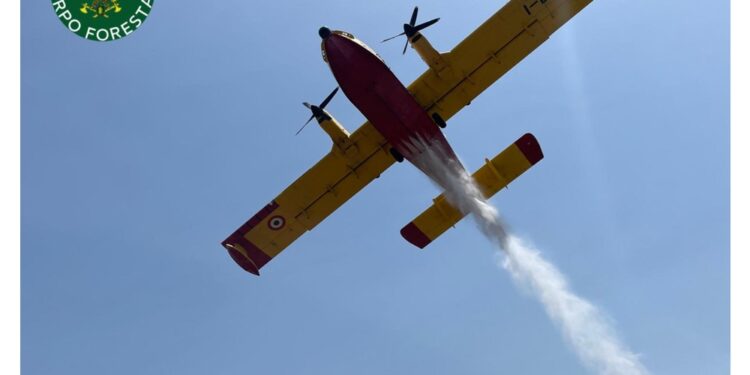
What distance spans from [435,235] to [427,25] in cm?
767

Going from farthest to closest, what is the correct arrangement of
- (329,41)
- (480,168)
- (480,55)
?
1. (480,168)
2. (480,55)
3. (329,41)

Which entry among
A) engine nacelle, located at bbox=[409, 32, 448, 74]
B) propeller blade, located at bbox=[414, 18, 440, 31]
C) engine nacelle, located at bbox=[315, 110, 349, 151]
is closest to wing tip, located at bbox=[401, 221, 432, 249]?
engine nacelle, located at bbox=[315, 110, 349, 151]

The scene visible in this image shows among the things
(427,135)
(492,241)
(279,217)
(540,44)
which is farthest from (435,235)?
(540,44)

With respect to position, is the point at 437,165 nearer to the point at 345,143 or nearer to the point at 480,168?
the point at 480,168

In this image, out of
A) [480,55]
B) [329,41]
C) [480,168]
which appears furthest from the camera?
[480,168]

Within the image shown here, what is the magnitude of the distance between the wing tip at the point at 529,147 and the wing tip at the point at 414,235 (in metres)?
4.72

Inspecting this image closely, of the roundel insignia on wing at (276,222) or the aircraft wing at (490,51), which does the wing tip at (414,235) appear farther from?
the roundel insignia on wing at (276,222)

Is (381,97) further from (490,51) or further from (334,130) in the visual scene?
(490,51)

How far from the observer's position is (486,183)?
27.0m

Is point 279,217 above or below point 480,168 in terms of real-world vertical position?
below

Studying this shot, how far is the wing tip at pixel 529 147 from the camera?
26.4m

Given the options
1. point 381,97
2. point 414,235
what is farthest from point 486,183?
point 381,97

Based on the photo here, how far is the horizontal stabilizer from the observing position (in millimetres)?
26516

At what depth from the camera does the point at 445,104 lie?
26234 millimetres
